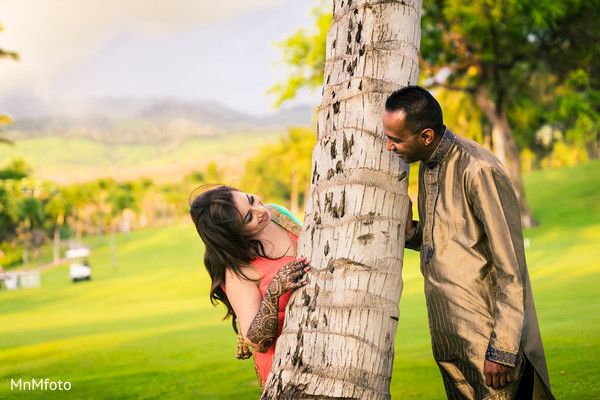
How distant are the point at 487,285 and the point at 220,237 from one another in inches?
57.4

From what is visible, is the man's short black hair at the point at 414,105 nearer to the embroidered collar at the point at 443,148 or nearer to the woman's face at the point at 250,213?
the embroidered collar at the point at 443,148

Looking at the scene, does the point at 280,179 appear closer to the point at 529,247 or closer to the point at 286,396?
the point at 529,247

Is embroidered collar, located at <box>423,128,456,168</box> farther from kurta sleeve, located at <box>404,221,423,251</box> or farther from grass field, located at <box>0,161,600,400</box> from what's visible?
grass field, located at <box>0,161,600,400</box>

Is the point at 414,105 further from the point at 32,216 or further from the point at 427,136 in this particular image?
the point at 32,216

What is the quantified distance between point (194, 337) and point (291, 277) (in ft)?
29.2

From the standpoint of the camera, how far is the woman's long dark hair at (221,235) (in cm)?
333

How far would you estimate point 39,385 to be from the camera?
23.1ft

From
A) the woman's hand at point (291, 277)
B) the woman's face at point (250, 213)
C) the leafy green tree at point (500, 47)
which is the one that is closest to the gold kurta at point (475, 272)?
the woman's hand at point (291, 277)

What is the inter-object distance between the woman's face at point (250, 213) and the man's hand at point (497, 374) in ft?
4.80

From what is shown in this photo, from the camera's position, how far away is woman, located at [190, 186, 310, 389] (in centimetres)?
319

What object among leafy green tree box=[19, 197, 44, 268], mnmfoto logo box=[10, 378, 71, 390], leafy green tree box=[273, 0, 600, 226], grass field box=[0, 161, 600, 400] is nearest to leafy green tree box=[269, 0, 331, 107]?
leafy green tree box=[273, 0, 600, 226]

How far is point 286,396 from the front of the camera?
2730 millimetres

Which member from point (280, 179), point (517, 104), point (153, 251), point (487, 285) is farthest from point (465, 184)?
point (280, 179)

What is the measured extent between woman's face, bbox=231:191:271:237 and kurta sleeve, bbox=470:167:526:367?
127cm
